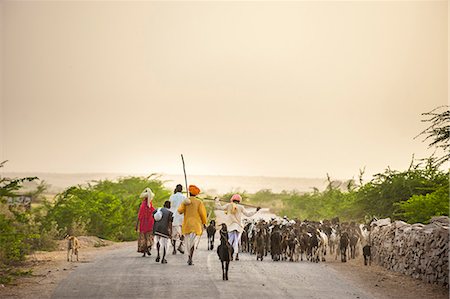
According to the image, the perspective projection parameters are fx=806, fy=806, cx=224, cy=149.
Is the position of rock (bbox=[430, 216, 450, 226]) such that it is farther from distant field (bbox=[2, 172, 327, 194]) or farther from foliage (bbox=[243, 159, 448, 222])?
distant field (bbox=[2, 172, 327, 194])

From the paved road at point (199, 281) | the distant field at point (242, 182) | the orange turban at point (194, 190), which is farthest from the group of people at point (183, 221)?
the distant field at point (242, 182)

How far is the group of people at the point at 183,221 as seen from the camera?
795 inches

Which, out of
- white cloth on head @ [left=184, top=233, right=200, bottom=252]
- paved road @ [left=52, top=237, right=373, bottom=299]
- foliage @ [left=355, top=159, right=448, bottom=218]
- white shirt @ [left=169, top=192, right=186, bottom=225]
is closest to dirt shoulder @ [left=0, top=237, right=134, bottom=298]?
paved road @ [left=52, top=237, right=373, bottom=299]

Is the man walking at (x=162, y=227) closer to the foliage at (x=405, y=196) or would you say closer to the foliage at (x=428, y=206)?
the foliage at (x=405, y=196)

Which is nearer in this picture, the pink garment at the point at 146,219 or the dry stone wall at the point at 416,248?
the dry stone wall at the point at 416,248

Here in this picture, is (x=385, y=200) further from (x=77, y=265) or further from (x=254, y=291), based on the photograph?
(x=254, y=291)

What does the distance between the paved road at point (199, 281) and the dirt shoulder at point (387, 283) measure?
40 cm

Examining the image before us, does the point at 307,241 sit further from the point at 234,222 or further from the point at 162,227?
the point at 162,227

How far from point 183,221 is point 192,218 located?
0.26 m

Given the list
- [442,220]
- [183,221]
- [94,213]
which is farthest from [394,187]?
[94,213]

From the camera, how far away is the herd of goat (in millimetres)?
23312

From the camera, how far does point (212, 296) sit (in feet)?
46.7

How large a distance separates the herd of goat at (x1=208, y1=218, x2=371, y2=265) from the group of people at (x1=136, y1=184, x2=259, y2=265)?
4.39 feet

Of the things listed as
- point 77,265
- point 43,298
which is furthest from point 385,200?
point 43,298
